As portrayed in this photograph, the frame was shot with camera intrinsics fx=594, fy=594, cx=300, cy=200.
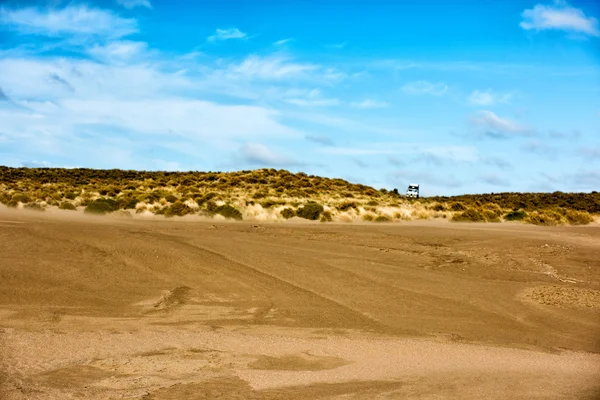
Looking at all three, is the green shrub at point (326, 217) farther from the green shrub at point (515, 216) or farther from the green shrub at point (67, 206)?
the green shrub at point (67, 206)

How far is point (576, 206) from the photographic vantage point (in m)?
49.2

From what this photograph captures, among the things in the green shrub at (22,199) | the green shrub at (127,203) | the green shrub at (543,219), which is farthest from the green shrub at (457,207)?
the green shrub at (22,199)

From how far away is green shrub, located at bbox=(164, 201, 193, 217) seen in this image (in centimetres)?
2433

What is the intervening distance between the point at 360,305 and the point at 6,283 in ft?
17.9

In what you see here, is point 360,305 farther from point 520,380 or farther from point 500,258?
point 500,258

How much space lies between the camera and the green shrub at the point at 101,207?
24.8 metres

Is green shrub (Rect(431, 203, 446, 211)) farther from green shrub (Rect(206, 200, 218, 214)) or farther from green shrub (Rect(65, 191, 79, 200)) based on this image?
green shrub (Rect(65, 191, 79, 200))

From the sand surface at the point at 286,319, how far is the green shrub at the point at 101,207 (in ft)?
36.1

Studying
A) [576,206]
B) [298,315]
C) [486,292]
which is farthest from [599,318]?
[576,206]

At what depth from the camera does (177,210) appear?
24703mm

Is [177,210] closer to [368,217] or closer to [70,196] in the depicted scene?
[368,217]

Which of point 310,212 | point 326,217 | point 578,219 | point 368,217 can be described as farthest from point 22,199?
point 578,219

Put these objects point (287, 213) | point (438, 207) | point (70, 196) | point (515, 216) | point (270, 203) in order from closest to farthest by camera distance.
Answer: point (287, 213)
point (515, 216)
point (270, 203)
point (70, 196)
point (438, 207)

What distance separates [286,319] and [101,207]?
62.8 ft
